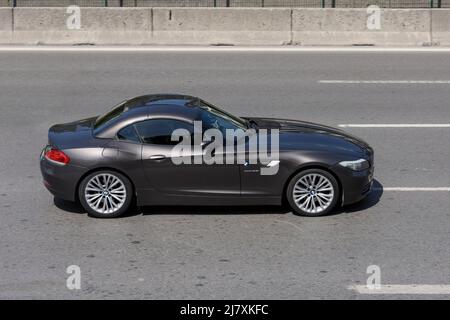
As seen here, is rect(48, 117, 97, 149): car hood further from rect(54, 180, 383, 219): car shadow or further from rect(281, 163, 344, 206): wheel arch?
rect(281, 163, 344, 206): wheel arch

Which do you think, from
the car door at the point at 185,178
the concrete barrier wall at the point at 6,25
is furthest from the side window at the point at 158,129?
the concrete barrier wall at the point at 6,25

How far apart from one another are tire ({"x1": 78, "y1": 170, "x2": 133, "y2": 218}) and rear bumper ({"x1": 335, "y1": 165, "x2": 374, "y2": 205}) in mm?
2373

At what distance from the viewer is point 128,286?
734 centimetres

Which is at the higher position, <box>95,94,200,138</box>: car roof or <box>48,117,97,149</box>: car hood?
<box>95,94,200,138</box>: car roof

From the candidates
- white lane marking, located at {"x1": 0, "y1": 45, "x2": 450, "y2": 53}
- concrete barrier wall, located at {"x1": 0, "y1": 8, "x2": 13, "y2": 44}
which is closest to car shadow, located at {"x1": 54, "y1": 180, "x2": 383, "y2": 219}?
white lane marking, located at {"x1": 0, "y1": 45, "x2": 450, "y2": 53}

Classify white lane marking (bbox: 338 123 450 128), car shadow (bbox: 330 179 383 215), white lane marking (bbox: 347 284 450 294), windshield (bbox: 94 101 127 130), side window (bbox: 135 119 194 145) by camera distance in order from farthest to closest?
white lane marking (bbox: 338 123 450 128), windshield (bbox: 94 101 127 130), car shadow (bbox: 330 179 383 215), side window (bbox: 135 119 194 145), white lane marking (bbox: 347 284 450 294)

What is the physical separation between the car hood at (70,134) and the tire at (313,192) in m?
2.42

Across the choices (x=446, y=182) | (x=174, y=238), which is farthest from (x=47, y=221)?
(x=446, y=182)

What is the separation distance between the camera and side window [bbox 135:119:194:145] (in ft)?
30.3

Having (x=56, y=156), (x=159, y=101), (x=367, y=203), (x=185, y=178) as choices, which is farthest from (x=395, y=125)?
(x=56, y=156)

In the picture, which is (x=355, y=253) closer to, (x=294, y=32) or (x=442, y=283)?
(x=442, y=283)

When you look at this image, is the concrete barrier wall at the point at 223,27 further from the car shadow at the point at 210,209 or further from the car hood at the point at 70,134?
the car shadow at the point at 210,209

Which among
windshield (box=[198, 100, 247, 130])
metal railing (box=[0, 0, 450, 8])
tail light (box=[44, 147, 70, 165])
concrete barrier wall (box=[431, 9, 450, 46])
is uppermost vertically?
metal railing (box=[0, 0, 450, 8])

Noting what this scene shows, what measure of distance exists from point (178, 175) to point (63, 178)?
51.0 inches
